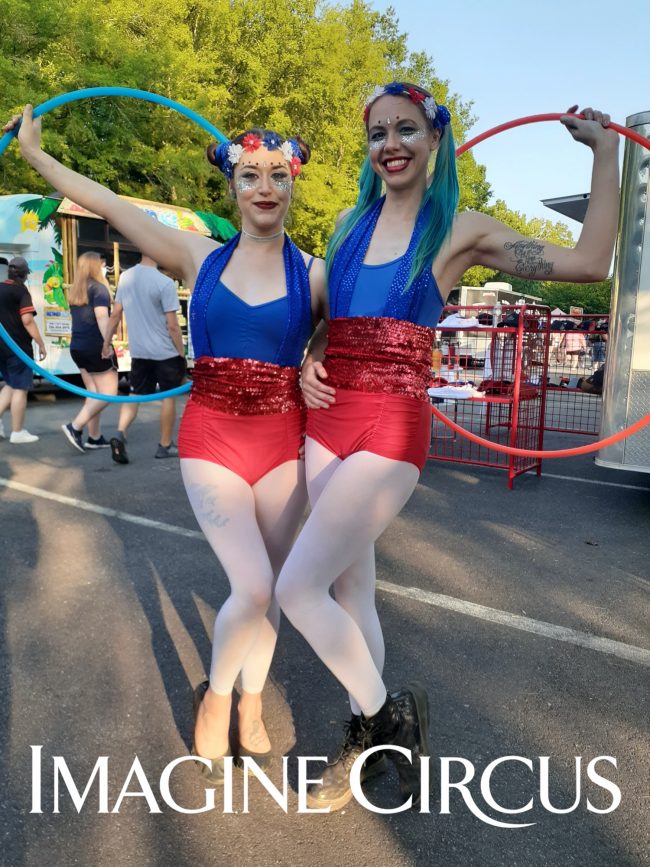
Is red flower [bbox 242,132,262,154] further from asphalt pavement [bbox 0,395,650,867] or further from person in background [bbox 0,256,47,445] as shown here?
person in background [bbox 0,256,47,445]

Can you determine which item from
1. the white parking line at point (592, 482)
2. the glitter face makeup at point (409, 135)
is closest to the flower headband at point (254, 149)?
the glitter face makeup at point (409, 135)

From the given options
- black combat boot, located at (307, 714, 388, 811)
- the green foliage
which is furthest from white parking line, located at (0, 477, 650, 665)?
the green foliage

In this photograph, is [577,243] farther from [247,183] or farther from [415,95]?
[247,183]

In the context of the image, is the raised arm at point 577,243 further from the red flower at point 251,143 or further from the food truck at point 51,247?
the food truck at point 51,247

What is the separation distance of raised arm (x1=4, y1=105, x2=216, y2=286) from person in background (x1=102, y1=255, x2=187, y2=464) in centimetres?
437

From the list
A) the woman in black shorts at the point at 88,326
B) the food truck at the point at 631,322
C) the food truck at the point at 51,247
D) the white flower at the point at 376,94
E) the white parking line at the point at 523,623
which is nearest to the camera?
the white flower at the point at 376,94

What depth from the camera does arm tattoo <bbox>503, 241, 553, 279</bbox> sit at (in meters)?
2.20

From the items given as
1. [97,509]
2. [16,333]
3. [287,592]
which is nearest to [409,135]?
[287,592]

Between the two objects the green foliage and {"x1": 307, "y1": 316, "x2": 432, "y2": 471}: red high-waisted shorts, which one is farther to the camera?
the green foliage

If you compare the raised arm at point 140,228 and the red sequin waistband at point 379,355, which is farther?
the raised arm at point 140,228

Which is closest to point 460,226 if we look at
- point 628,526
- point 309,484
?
point 309,484

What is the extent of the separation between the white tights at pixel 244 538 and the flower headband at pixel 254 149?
103cm

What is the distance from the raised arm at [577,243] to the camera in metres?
2.12

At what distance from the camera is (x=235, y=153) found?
2.38 m
